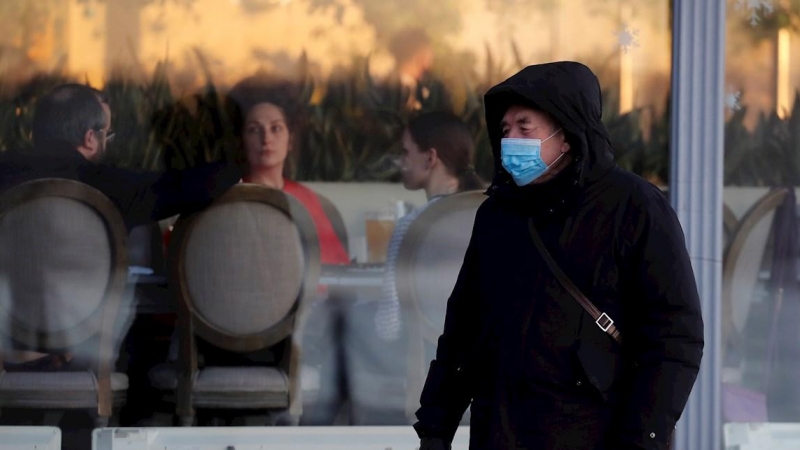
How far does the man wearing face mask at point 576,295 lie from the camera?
2783 mm

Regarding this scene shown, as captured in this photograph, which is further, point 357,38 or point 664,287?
point 357,38

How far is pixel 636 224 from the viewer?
9.35 feet

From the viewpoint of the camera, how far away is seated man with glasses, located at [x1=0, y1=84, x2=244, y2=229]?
5.15 metres

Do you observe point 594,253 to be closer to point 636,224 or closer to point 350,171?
point 636,224

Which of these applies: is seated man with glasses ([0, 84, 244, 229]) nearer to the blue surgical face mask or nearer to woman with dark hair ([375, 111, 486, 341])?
woman with dark hair ([375, 111, 486, 341])

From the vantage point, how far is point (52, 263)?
510cm

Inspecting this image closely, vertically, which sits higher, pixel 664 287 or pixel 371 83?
pixel 371 83

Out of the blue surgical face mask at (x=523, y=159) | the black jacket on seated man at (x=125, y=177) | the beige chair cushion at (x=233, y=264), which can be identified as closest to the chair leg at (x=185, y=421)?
the beige chair cushion at (x=233, y=264)

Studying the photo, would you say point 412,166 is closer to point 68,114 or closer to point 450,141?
point 450,141

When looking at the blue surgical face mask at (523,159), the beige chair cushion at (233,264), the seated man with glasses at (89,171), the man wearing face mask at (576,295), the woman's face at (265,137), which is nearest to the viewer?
the man wearing face mask at (576,295)

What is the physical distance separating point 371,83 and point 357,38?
19cm

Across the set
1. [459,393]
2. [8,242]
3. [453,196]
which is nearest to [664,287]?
[459,393]

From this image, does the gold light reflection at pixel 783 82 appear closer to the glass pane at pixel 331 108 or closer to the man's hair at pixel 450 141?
the glass pane at pixel 331 108

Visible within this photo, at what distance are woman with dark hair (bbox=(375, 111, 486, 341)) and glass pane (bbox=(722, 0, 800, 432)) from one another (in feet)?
3.40
